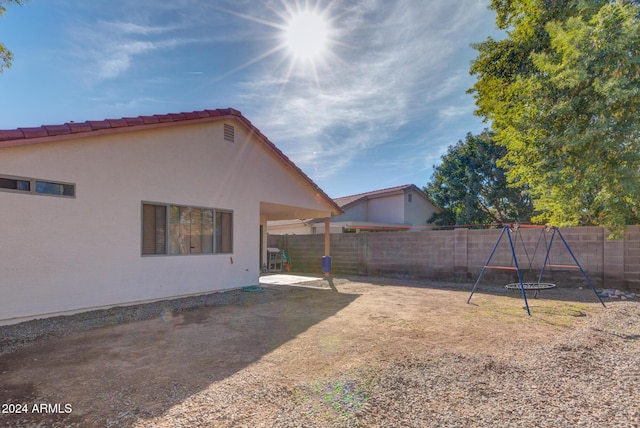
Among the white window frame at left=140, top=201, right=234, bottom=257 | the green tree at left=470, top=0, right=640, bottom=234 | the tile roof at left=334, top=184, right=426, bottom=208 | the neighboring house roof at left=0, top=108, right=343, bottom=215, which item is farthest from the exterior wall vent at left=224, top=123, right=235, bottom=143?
the tile roof at left=334, top=184, right=426, bottom=208

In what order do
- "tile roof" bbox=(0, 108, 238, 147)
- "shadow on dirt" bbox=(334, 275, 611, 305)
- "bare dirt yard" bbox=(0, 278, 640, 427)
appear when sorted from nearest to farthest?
"bare dirt yard" bbox=(0, 278, 640, 427) < "tile roof" bbox=(0, 108, 238, 147) < "shadow on dirt" bbox=(334, 275, 611, 305)

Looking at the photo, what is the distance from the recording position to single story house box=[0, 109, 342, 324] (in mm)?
5489

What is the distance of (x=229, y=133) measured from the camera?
939cm

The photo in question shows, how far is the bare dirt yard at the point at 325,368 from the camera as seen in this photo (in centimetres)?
283

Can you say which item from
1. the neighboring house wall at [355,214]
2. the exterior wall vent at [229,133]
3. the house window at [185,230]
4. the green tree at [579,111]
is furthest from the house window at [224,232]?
the neighboring house wall at [355,214]

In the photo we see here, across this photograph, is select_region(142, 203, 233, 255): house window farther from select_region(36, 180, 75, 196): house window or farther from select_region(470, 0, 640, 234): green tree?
select_region(470, 0, 640, 234): green tree

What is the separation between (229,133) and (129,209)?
3.58 m

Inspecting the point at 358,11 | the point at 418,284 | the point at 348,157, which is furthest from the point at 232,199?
the point at 348,157

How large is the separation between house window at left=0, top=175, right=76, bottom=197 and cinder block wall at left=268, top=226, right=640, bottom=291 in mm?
8989

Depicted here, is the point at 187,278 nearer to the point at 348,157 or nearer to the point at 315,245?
the point at 315,245

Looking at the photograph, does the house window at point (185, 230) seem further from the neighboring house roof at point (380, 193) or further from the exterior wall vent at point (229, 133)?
the neighboring house roof at point (380, 193)

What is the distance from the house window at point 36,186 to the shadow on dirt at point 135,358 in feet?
7.28

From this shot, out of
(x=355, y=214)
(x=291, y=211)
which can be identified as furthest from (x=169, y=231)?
(x=355, y=214)

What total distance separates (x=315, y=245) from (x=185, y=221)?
831 cm
